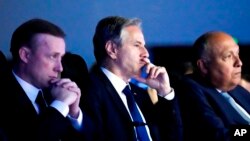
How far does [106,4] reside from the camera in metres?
2.06

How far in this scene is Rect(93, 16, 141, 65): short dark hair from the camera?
1.91 m

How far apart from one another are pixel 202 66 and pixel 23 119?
1.00m

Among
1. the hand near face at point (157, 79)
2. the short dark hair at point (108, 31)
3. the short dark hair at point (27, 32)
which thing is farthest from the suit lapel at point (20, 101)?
the hand near face at point (157, 79)

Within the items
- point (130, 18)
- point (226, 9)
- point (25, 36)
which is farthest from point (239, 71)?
point (25, 36)

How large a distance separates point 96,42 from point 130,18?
167 millimetres

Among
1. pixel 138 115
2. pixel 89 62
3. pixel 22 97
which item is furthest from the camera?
pixel 89 62

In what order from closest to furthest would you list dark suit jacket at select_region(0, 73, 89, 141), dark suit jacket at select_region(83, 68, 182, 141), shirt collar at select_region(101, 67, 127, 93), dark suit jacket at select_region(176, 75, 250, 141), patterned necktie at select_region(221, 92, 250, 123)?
1. dark suit jacket at select_region(0, 73, 89, 141)
2. dark suit jacket at select_region(83, 68, 182, 141)
3. shirt collar at select_region(101, 67, 127, 93)
4. dark suit jacket at select_region(176, 75, 250, 141)
5. patterned necktie at select_region(221, 92, 250, 123)

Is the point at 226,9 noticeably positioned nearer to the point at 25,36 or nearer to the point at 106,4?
the point at 106,4

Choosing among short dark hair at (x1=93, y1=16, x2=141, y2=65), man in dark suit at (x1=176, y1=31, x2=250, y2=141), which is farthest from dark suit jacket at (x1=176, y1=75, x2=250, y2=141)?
short dark hair at (x1=93, y1=16, x2=141, y2=65)

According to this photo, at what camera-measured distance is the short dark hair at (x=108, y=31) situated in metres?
1.91

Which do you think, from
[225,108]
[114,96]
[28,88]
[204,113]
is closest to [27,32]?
[28,88]

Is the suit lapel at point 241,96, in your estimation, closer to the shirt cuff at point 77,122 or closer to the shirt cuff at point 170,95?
the shirt cuff at point 170,95

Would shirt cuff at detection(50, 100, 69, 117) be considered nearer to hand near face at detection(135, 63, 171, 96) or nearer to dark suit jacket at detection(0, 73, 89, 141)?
dark suit jacket at detection(0, 73, 89, 141)

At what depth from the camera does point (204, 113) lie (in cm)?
205
